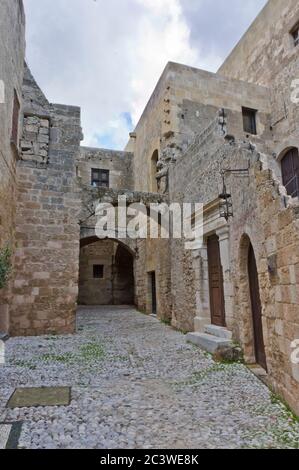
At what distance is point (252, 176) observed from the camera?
3982 millimetres

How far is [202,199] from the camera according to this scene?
616 cm

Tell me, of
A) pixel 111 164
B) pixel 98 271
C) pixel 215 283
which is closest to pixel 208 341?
pixel 215 283

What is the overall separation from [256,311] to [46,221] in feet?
15.7

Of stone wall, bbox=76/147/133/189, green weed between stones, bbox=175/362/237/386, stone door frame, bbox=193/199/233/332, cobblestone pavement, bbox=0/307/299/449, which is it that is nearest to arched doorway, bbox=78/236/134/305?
stone wall, bbox=76/147/133/189

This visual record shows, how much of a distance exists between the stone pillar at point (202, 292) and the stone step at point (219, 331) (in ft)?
0.93

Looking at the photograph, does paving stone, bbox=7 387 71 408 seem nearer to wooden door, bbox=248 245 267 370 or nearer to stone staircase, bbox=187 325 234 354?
stone staircase, bbox=187 325 234 354

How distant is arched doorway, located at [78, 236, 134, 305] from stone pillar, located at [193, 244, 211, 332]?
33.3ft

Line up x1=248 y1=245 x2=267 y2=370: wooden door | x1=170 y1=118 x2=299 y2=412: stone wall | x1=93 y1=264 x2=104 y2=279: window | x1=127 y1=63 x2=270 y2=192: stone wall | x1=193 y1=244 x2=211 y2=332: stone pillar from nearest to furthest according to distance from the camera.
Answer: x1=170 y1=118 x2=299 y2=412: stone wall, x1=248 y1=245 x2=267 y2=370: wooden door, x1=193 y1=244 x2=211 y2=332: stone pillar, x1=127 y1=63 x2=270 y2=192: stone wall, x1=93 y1=264 x2=104 y2=279: window

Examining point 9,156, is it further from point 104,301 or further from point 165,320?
point 104,301

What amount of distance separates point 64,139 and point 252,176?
16.3 feet

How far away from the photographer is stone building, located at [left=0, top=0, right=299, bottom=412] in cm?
341

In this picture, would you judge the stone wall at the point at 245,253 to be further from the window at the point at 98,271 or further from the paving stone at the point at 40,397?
the window at the point at 98,271
